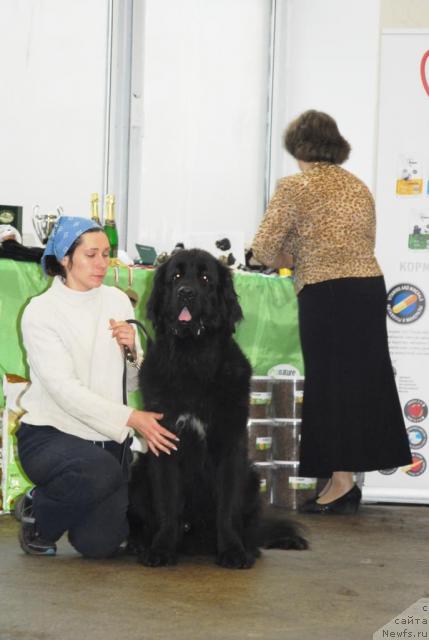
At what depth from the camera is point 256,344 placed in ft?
13.0

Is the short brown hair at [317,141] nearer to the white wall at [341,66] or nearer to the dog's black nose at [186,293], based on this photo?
the white wall at [341,66]

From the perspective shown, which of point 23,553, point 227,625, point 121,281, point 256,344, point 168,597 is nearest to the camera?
point 227,625

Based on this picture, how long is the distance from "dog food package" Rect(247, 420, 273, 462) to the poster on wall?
488mm

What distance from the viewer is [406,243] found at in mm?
4098

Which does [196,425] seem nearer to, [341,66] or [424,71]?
[424,71]

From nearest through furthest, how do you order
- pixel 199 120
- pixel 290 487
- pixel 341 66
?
pixel 290 487 < pixel 341 66 < pixel 199 120

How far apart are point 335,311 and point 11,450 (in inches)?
52.6

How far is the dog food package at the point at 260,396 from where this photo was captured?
3.92m

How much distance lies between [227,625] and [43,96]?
3115 mm

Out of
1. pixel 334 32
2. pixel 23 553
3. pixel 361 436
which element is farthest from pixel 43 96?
pixel 23 553

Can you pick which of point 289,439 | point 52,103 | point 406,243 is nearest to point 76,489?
point 289,439

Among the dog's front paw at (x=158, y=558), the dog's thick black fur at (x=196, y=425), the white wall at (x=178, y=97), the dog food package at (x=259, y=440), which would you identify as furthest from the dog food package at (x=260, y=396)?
the dog's front paw at (x=158, y=558)

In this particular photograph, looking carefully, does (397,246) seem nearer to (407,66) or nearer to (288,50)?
(407,66)

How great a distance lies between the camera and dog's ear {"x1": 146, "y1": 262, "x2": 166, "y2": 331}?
2.73 metres
